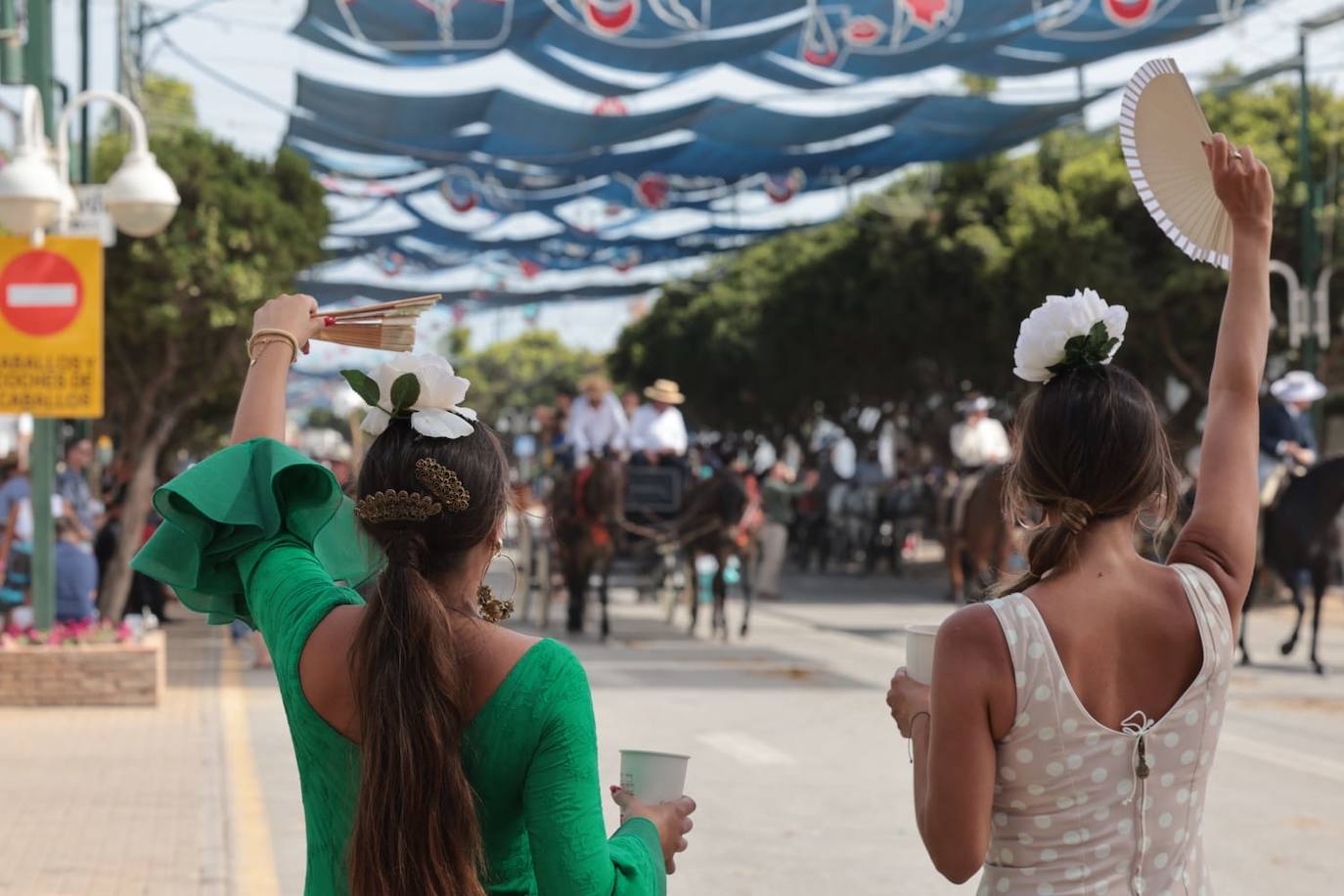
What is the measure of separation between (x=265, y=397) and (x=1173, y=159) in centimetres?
164

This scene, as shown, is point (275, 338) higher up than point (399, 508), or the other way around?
Result: point (275, 338)

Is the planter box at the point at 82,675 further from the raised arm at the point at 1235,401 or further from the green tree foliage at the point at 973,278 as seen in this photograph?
the green tree foliage at the point at 973,278

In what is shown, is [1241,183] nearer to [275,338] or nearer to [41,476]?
[275,338]

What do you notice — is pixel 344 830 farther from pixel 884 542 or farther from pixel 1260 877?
pixel 884 542

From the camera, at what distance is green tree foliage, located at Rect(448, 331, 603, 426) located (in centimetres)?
9250

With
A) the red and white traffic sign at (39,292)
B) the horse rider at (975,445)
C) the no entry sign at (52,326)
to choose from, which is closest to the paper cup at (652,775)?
the no entry sign at (52,326)

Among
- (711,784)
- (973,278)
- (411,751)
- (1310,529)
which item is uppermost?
(973,278)

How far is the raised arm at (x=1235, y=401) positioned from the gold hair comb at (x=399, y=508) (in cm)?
125

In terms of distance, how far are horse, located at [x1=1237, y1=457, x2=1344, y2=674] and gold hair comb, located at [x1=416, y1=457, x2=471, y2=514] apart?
14.9m

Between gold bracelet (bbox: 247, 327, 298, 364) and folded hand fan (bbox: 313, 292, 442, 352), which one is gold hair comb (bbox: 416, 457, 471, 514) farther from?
gold bracelet (bbox: 247, 327, 298, 364)

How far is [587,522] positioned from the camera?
786 inches

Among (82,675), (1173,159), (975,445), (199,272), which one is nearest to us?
(1173,159)

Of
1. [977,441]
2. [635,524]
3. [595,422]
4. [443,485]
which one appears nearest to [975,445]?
[977,441]

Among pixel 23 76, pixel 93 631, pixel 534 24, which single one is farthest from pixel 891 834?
pixel 534 24
